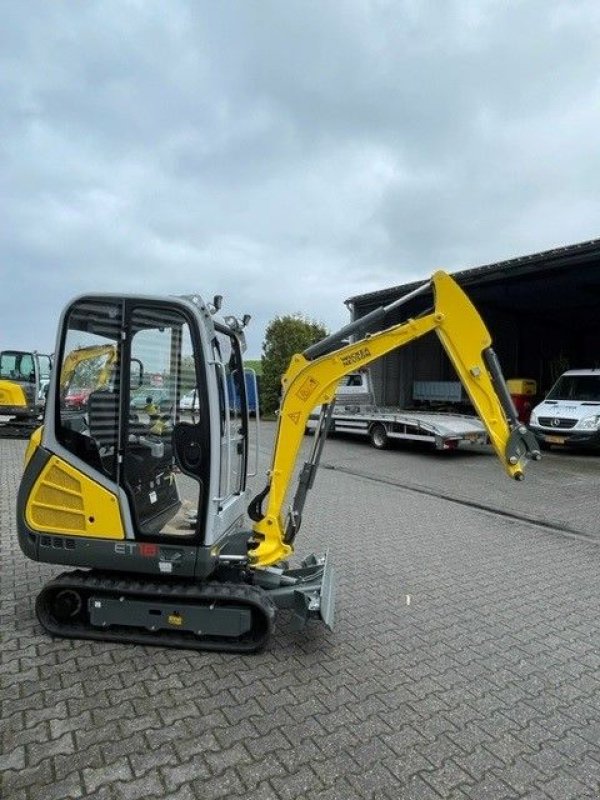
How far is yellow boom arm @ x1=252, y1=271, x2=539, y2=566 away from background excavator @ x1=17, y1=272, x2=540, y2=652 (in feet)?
0.03

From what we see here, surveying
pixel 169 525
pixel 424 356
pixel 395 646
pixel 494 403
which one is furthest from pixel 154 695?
pixel 424 356

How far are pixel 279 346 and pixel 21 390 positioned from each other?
11.9 meters

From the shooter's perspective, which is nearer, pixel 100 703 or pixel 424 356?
pixel 100 703

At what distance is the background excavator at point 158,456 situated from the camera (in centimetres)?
368

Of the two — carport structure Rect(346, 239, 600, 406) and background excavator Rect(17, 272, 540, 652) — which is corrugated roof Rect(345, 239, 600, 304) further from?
background excavator Rect(17, 272, 540, 652)

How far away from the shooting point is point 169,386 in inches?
152

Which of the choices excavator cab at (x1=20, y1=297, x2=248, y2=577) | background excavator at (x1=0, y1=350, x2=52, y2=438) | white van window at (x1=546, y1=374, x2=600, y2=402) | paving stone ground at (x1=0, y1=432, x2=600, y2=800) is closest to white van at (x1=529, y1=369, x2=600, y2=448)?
white van window at (x1=546, y1=374, x2=600, y2=402)

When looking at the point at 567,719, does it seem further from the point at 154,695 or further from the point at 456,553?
the point at 456,553

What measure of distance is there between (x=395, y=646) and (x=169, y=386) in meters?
2.42

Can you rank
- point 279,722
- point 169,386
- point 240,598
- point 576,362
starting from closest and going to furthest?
point 279,722
point 240,598
point 169,386
point 576,362

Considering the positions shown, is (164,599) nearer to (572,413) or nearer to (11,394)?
(572,413)

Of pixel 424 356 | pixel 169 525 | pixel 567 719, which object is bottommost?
pixel 567 719

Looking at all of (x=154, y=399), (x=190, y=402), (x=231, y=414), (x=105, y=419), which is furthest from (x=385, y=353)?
(x=105, y=419)

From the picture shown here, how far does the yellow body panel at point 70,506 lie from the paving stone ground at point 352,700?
0.79 m
